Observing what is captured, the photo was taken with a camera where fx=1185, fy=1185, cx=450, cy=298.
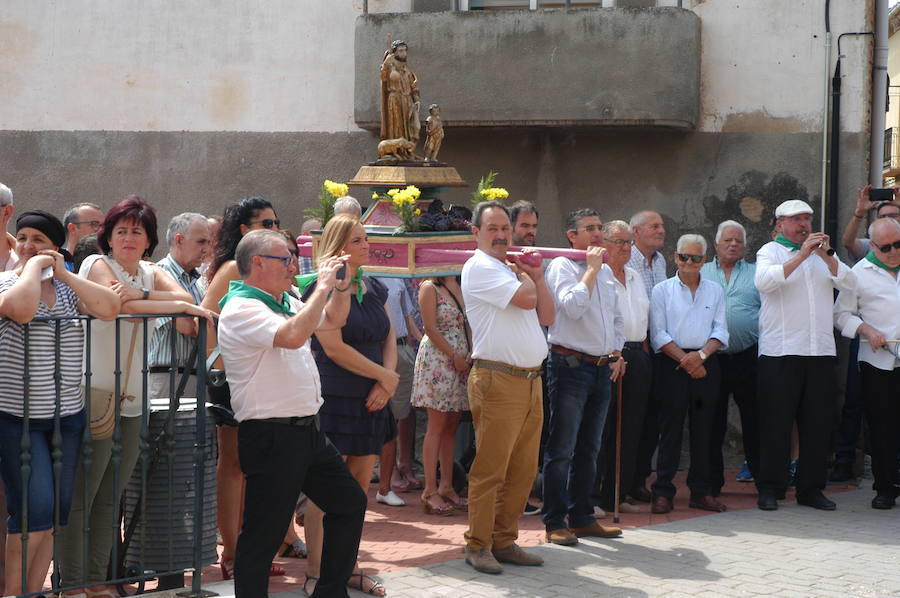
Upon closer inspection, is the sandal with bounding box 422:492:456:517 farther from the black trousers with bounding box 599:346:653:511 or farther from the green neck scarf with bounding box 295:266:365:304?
the green neck scarf with bounding box 295:266:365:304

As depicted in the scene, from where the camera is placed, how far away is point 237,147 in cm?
1110

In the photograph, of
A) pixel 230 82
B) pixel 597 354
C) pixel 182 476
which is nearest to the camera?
pixel 182 476

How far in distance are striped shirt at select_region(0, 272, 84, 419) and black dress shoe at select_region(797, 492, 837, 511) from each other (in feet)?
17.9

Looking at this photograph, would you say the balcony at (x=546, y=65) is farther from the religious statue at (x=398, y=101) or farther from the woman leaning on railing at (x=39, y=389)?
the woman leaning on railing at (x=39, y=389)

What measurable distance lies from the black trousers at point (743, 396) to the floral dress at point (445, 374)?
2.05 m

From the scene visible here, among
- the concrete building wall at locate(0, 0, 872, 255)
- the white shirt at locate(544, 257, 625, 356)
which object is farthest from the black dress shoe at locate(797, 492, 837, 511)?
the concrete building wall at locate(0, 0, 872, 255)

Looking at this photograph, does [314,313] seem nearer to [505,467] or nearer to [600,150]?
[505,467]

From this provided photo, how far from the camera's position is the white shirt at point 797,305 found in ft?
28.4

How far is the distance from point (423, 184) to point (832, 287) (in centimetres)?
313

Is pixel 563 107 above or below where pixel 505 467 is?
above

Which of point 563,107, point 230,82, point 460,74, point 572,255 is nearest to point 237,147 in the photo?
point 230,82

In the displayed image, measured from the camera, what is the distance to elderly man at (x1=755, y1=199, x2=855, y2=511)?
28.4ft

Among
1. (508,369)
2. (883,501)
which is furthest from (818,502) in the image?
(508,369)

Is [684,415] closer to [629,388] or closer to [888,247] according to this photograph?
[629,388]
